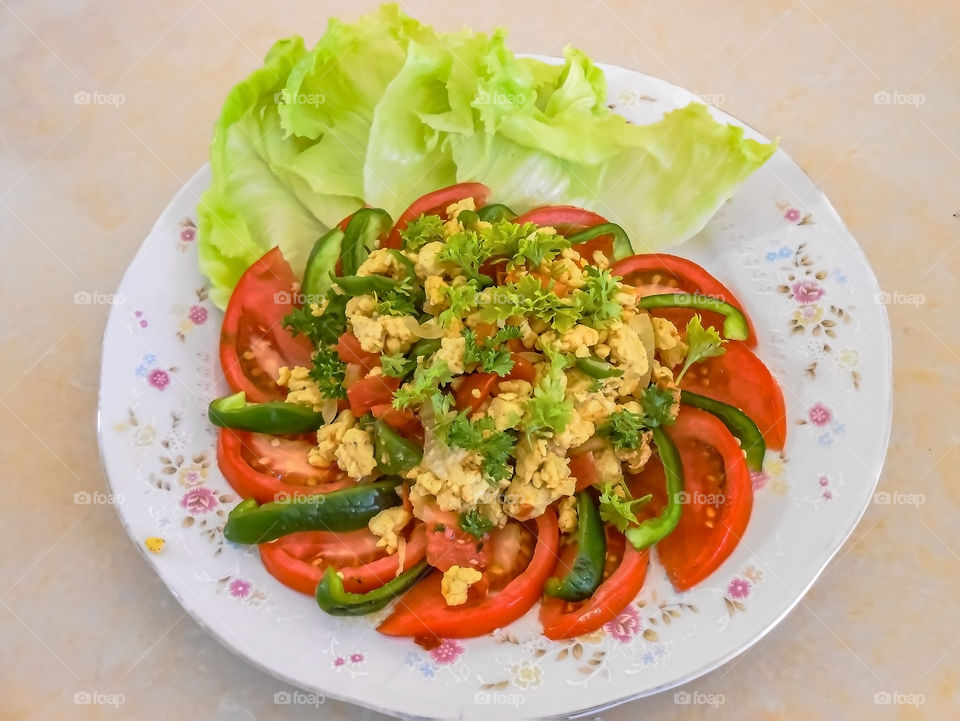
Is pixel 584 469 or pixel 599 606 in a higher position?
pixel 584 469

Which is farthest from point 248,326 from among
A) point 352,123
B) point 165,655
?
point 165,655

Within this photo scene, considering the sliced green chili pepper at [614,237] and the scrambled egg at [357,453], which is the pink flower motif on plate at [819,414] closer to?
the sliced green chili pepper at [614,237]
